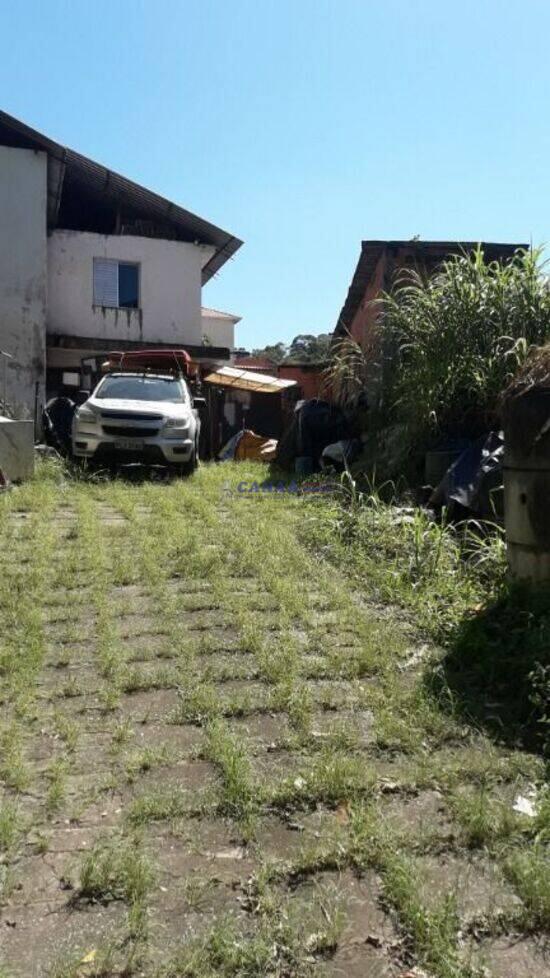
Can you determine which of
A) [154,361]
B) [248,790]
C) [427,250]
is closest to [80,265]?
[154,361]

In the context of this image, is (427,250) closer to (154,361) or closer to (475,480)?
(154,361)

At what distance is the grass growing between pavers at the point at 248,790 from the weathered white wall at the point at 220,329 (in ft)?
88.5

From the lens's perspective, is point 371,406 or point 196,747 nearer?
point 196,747

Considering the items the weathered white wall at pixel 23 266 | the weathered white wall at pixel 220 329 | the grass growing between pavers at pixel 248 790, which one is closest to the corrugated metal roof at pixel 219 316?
the weathered white wall at pixel 220 329

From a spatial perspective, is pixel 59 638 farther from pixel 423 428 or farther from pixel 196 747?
pixel 423 428

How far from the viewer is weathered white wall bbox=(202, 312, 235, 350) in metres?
31.1

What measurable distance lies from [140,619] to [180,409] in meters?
6.14

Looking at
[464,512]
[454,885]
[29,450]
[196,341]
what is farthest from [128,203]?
[454,885]

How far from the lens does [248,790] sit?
8.71 ft

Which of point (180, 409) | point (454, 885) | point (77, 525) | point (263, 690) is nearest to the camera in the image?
point (454, 885)

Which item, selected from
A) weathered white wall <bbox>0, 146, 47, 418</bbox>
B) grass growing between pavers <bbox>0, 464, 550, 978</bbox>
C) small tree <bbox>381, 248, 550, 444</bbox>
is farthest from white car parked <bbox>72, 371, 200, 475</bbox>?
weathered white wall <bbox>0, 146, 47, 418</bbox>

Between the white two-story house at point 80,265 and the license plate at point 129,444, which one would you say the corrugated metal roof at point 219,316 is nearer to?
the white two-story house at point 80,265

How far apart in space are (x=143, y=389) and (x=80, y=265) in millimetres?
10199

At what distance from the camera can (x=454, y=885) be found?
2.23 meters
